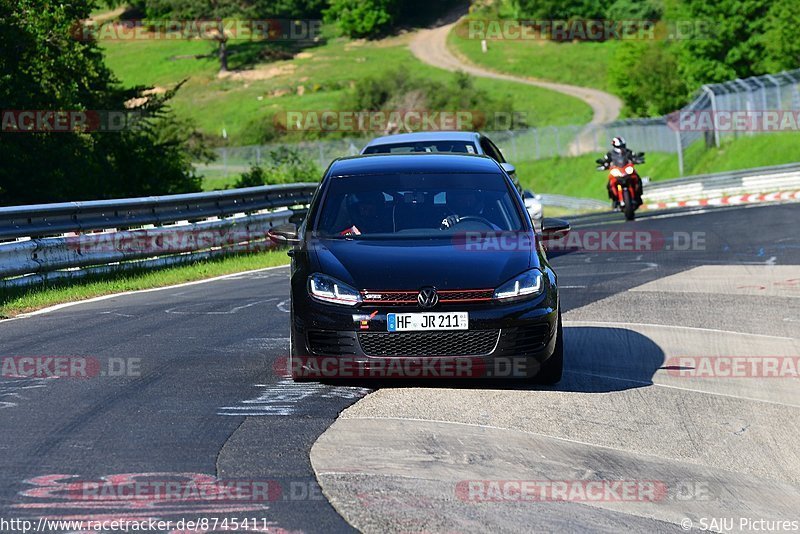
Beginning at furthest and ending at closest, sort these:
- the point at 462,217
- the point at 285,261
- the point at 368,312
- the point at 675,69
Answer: the point at 675,69
the point at 285,261
the point at 462,217
the point at 368,312

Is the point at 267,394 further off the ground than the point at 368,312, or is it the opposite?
the point at 368,312

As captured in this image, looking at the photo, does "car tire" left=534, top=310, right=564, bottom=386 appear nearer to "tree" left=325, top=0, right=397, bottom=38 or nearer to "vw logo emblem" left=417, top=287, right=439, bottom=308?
"vw logo emblem" left=417, top=287, right=439, bottom=308

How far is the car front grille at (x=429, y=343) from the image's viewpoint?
26.4ft

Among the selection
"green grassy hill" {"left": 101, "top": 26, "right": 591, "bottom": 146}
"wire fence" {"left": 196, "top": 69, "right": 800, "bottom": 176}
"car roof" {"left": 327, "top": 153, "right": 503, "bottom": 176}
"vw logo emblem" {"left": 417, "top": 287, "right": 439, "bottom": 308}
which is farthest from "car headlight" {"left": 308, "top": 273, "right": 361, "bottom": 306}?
"green grassy hill" {"left": 101, "top": 26, "right": 591, "bottom": 146}

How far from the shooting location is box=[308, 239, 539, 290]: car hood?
8172 mm

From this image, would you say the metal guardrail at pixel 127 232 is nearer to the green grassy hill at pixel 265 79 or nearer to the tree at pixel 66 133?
the tree at pixel 66 133

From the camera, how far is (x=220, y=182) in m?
59.6

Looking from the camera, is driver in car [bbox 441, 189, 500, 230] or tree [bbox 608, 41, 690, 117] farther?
tree [bbox 608, 41, 690, 117]

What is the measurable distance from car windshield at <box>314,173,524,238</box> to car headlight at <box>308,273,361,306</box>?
753mm

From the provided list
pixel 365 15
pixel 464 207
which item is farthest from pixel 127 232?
pixel 365 15

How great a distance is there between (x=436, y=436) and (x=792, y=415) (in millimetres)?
2729

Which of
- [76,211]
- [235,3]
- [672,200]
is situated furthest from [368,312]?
[235,3]

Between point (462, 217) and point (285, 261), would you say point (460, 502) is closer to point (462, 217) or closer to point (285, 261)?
point (462, 217)

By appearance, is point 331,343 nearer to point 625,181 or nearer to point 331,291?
point 331,291
